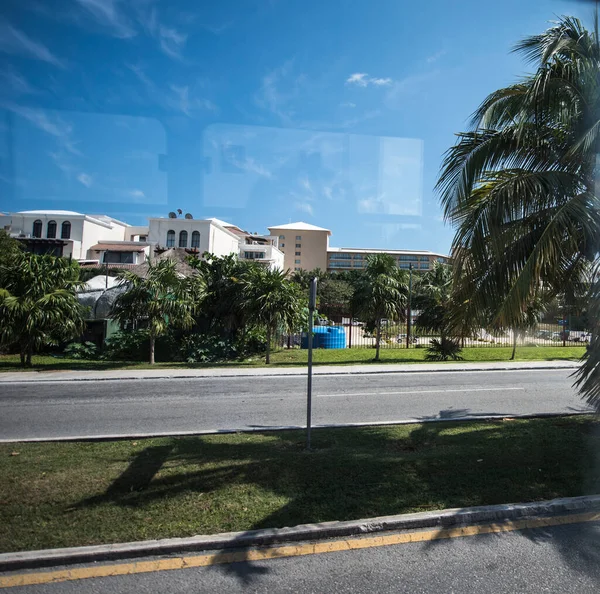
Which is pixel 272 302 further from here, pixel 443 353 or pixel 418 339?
pixel 418 339

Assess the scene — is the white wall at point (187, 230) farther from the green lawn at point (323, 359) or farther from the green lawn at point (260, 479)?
the green lawn at point (260, 479)

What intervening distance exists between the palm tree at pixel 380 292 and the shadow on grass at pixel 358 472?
38.9 feet

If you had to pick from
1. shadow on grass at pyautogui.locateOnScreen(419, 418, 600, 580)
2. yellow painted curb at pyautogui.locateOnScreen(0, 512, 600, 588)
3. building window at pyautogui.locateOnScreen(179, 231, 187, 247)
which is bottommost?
yellow painted curb at pyautogui.locateOnScreen(0, 512, 600, 588)

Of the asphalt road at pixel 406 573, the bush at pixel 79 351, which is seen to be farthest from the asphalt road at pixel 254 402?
the bush at pixel 79 351

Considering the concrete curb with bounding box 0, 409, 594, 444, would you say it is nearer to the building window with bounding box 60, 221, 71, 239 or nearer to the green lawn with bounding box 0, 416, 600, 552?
the green lawn with bounding box 0, 416, 600, 552

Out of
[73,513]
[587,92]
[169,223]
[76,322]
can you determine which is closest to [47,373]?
[76,322]

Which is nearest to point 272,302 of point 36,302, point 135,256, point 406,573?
point 36,302

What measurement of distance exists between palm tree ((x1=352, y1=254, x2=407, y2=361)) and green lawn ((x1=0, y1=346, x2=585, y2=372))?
1404 millimetres

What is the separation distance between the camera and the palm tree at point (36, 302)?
52.1ft

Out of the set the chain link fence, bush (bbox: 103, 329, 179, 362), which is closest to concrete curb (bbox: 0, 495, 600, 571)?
bush (bbox: 103, 329, 179, 362)

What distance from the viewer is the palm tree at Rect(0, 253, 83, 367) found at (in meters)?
15.9

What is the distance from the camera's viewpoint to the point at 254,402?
10.4 m

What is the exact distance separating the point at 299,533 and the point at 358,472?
156 cm

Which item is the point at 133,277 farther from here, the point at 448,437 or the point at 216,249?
the point at 216,249
